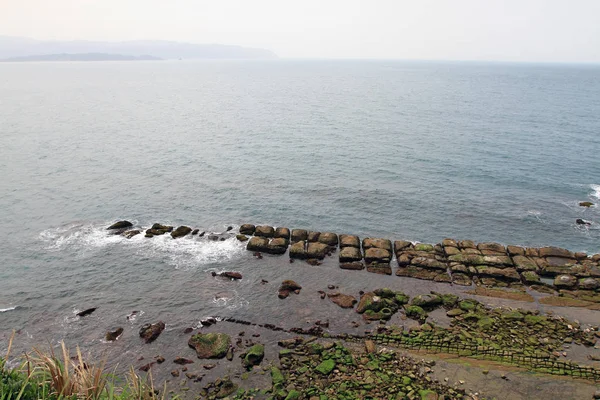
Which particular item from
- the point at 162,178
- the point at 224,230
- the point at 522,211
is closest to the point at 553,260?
the point at 522,211

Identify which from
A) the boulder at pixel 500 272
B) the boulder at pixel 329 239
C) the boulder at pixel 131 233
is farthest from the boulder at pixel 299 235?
the boulder at pixel 131 233

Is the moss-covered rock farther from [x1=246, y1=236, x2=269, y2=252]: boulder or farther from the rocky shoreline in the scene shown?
[x1=246, y1=236, x2=269, y2=252]: boulder

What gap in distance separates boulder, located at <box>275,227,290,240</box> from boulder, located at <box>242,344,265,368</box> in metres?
17.4

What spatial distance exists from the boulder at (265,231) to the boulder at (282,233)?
497 millimetres

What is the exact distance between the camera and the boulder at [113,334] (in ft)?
106

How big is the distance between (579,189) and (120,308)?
207 ft

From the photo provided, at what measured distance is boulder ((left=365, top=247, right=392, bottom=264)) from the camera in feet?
139

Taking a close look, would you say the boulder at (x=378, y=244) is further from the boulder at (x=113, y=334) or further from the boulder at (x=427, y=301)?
the boulder at (x=113, y=334)

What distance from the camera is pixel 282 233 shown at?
46969mm

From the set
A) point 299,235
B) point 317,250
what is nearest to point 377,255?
point 317,250

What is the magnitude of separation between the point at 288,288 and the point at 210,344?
31.1 feet

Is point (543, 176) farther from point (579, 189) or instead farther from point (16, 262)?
point (16, 262)

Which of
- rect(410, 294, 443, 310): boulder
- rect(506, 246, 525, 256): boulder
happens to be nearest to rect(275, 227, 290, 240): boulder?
rect(410, 294, 443, 310): boulder

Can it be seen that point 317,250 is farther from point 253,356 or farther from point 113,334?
point 113,334
